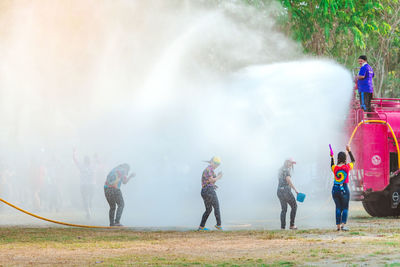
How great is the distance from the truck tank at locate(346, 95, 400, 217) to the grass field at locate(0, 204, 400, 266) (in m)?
1.32

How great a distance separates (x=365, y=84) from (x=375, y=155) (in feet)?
5.99

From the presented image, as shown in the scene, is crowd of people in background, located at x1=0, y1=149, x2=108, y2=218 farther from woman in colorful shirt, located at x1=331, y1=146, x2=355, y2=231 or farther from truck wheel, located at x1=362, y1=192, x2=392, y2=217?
woman in colorful shirt, located at x1=331, y1=146, x2=355, y2=231

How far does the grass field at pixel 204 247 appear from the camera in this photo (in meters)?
12.1

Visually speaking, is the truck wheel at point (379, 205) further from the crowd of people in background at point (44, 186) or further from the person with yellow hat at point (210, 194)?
the crowd of people in background at point (44, 186)

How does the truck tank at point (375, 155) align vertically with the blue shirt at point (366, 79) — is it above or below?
below

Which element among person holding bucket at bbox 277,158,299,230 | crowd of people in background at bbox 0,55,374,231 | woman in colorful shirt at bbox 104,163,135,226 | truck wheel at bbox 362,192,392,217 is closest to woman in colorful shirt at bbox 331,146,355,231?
crowd of people in background at bbox 0,55,374,231

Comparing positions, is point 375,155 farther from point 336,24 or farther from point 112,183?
point 336,24

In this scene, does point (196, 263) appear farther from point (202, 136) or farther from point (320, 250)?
point (202, 136)

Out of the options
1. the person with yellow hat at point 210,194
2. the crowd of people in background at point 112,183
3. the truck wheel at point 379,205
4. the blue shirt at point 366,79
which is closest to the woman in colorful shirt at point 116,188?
the crowd of people in background at point 112,183

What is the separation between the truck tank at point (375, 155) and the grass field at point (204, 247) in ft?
4.34

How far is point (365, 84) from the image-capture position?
1992 cm

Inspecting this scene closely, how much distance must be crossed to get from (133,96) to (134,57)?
8.24ft

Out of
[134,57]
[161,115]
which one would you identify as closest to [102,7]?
[134,57]

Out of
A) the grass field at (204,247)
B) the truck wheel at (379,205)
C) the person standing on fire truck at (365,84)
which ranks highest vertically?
the person standing on fire truck at (365,84)
